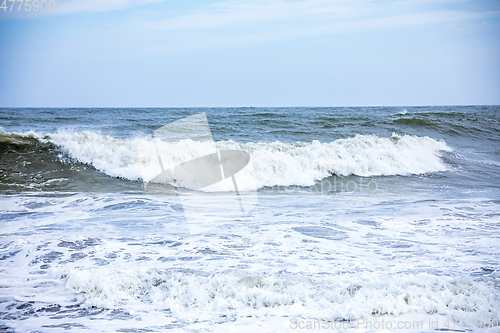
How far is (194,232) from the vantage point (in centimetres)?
519

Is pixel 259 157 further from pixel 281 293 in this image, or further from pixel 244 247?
pixel 281 293

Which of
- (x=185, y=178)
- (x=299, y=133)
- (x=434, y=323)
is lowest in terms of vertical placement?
(x=434, y=323)

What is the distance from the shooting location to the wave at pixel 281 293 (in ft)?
10.5

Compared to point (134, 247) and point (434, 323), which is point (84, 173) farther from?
point (434, 323)

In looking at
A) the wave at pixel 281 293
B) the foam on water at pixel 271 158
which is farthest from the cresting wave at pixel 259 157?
the wave at pixel 281 293

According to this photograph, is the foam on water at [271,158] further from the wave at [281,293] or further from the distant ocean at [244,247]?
the wave at [281,293]

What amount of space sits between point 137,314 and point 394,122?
1855 cm

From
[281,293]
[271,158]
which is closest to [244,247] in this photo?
[281,293]

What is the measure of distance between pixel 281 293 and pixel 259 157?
21.5 ft

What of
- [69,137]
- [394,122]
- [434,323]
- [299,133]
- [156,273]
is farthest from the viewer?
[394,122]

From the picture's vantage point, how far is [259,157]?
9.83 meters

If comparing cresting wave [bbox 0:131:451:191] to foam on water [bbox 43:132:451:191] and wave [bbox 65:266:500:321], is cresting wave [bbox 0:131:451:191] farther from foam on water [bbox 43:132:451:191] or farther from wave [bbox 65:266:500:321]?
wave [bbox 65:266:500:321]

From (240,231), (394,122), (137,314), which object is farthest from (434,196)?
(394,122)

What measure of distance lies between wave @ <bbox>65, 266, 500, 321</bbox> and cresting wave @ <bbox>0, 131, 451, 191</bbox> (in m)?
4.71
